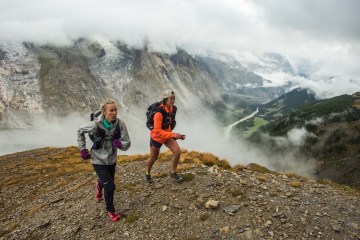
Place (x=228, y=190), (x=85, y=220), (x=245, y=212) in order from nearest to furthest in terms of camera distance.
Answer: (x=245, y=212)
(x=85, y=220)
(x=228, y=190)

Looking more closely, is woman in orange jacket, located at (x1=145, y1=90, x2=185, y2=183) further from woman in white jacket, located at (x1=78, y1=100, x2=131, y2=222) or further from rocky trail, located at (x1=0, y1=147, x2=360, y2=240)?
rocky trail, located at (x1=0, y1=147, x2=360, y2=240)

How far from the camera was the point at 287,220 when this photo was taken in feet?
44.1

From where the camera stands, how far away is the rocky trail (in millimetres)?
13125

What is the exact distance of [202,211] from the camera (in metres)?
14.5

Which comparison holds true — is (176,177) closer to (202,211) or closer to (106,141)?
(202,211)

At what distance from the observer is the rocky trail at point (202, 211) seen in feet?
43.1

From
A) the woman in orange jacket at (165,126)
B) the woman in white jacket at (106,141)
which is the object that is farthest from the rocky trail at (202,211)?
the woman in orange jacket at (165,126)

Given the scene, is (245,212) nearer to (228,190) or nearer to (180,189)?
(228,190)

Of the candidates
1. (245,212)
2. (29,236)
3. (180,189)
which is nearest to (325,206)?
(245,212)

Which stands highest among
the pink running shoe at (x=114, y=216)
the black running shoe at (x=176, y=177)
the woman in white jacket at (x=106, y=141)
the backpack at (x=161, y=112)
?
the backpack at (x=161, y=112)

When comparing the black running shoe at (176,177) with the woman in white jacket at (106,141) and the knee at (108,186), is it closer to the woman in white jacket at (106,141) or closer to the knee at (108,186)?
the woman in white jacket at (106,141)

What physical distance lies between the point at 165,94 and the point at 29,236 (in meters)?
8.93

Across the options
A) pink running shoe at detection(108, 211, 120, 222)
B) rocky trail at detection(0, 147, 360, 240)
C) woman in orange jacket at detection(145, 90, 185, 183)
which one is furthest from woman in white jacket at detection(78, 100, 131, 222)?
rocky trail at detection(0, 147, 360, 240)

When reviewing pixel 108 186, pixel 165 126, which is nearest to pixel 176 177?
pixel 165 126
